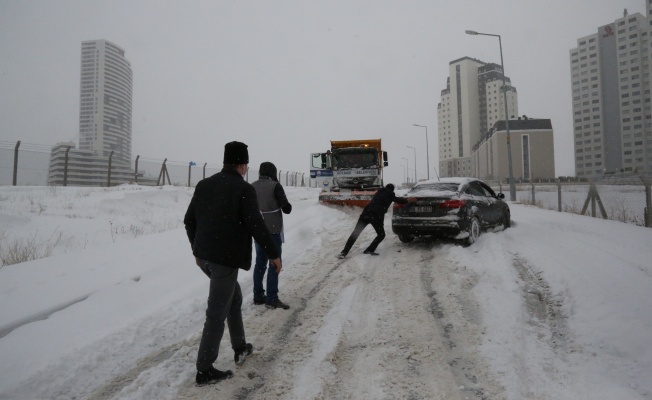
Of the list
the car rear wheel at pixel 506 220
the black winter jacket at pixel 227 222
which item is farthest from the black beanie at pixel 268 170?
the car rear wheel at pixel 506 220

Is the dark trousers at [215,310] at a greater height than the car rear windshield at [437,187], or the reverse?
the car rear windshield at [437,187]

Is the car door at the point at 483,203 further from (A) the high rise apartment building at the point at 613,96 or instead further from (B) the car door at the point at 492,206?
(A) the high rise apartment building at the point at 613,96

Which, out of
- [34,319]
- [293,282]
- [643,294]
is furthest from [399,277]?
[34,319]

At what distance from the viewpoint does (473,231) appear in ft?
27.0

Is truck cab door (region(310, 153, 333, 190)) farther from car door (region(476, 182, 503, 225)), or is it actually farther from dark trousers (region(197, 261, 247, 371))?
dark trousers (region(197, 261, 247, 371))

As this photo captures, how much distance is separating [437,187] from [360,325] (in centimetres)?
530

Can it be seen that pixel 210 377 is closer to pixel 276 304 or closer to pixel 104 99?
pixel 276 304

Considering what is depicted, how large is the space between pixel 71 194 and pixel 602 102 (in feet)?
512

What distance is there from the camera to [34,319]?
13.3ft

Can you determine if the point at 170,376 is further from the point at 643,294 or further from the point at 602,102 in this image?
the point at 602,102

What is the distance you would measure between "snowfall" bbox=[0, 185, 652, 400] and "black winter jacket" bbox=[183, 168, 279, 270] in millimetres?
1127

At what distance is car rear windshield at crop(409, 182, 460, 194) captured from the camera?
8.48 metres

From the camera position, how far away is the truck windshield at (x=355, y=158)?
54.8ft

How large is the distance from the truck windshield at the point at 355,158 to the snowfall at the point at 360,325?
371 inches
